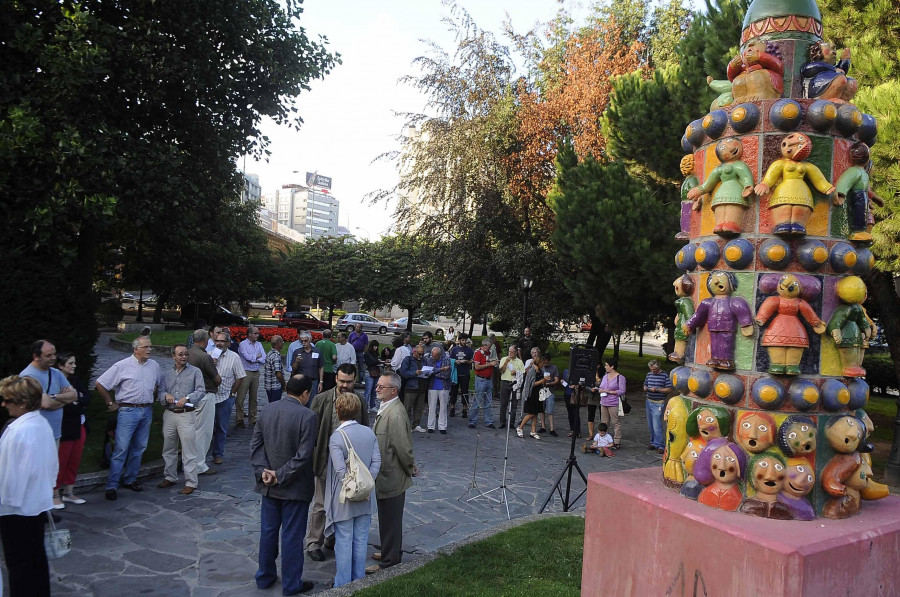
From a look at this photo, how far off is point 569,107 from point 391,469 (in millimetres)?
14678

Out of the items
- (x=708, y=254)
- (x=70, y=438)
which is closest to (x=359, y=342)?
(x=70, y=438)

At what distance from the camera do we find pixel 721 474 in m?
3.65

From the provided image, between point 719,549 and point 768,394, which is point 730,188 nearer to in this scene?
point 768,394

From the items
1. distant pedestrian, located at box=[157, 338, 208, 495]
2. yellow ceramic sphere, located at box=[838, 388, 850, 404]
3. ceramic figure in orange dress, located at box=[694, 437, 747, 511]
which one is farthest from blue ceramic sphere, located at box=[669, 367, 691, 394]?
distant pedestrian, located at box=[157, 338, 208, 495]

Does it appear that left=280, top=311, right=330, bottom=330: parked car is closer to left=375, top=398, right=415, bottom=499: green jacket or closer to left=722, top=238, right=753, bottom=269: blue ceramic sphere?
left=375, top=398, right=415, bottom=499: green jacket

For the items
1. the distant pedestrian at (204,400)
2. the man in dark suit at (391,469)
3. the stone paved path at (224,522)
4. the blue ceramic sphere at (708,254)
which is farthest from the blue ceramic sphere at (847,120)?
the distant pedestrian at (204,400)

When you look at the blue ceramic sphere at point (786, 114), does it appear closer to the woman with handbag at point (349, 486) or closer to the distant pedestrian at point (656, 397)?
the woman with handbag at point (349, 486)

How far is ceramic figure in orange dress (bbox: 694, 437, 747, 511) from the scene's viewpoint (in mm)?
3635

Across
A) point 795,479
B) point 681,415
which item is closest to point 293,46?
point 681,415

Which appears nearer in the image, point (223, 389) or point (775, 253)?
point (775, 253)

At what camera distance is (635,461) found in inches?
428

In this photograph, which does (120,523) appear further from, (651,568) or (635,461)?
(635,461)

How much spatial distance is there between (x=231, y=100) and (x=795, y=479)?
458 inches

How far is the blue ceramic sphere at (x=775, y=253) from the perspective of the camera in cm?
375
